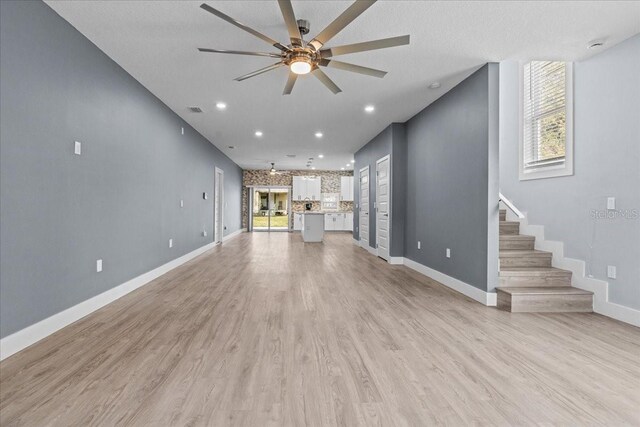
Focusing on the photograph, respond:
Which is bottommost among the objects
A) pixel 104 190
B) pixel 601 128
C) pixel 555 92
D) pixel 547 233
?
pixel 547 233

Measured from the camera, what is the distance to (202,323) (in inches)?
111

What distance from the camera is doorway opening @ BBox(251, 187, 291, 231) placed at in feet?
43.7

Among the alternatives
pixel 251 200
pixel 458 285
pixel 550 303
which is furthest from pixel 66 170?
pixel 251 200

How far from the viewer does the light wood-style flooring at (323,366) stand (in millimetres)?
1592

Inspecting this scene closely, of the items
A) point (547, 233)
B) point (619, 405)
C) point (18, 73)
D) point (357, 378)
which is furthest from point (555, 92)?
point (18, 73)

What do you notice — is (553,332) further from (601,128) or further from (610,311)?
(601,128)

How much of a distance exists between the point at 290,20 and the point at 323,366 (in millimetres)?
2430

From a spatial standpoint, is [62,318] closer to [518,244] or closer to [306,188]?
[518,244]

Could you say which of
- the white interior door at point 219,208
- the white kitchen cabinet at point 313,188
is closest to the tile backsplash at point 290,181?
the white kitchen cabinet at point 313,188

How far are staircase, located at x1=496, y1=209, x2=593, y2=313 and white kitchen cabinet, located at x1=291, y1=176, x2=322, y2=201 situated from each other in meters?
9.34

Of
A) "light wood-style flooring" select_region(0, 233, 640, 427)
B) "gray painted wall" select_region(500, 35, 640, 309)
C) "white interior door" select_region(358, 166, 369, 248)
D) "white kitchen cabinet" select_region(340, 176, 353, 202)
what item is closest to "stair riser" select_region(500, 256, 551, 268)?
"gray painted wall" select_region(500, 35, 640, 309)

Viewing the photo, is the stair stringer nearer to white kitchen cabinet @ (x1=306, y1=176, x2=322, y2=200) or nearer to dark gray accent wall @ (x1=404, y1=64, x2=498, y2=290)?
dark gray accent wall @ (x1=404, y1=64, x2=498, y2=290)

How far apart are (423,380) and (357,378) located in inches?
16.1

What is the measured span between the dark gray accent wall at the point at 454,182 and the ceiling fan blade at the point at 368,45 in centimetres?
175
